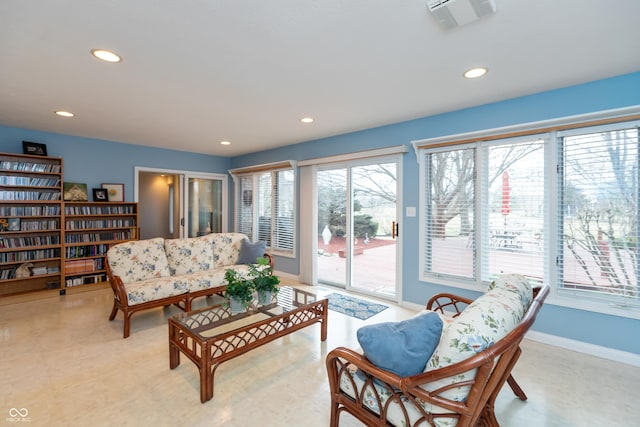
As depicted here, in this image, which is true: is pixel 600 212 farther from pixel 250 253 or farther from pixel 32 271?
pixel 32 271

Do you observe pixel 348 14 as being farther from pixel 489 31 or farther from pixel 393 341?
pixel 393 341

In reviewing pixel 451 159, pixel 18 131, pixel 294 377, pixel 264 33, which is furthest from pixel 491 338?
pixel 18 131

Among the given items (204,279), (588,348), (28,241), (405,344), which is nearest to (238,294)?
(204,279)

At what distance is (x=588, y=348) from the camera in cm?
255

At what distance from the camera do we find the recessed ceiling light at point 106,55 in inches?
80.5

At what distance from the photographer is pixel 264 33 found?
5.97 feet

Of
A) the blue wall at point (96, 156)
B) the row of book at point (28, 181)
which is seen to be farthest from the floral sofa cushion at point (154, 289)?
the blue wall at point (96, 156)

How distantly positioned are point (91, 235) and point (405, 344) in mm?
5408

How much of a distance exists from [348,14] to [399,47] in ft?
1.71

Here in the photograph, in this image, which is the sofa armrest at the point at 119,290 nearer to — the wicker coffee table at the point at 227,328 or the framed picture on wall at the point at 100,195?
the wicker coffee table at the point at 227,328

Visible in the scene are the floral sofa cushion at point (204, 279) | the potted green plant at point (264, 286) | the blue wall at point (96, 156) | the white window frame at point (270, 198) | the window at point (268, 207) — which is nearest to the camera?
the potted green plant at point (264, 286)

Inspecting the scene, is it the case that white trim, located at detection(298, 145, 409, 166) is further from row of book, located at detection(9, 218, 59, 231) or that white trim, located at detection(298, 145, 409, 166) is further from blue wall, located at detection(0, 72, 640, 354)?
row of book, located at detection(9, 218, 59, 231)

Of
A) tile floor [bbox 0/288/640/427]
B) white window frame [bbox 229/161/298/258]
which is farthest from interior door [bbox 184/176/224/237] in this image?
tile floor [bbox 0/288/640/427]

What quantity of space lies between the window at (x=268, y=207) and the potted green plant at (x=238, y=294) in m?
2.58
